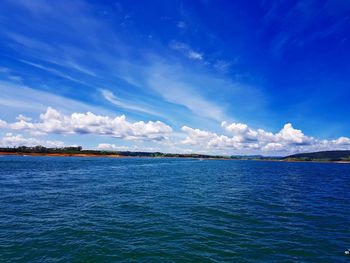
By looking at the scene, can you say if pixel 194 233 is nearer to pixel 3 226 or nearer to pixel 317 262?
pixel 317 262

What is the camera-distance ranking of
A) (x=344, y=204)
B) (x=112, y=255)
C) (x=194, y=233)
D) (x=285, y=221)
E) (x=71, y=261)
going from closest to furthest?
(x=71, y=261) → (x=112, y=255) → (x=194, y=233) → (x=285, y=221) → (x=344, y=204)

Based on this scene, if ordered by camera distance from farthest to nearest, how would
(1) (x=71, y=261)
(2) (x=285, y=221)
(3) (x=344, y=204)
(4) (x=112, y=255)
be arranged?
1. (3) (x=344, y=204)
2. (2) (x=285, y=221)
3. (4) (x=112, y=255)
4. (1) (x=71, y=261)

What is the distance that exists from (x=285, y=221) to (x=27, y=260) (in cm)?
2927

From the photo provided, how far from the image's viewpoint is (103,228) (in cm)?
2508

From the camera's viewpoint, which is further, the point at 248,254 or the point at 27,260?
the point at 248,254

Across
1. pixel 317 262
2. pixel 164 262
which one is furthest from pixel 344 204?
pixel 164 262

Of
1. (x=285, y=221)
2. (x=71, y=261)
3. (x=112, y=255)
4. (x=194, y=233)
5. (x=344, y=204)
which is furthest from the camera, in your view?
(x=344, y=204)

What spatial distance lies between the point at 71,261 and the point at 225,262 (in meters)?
12.4

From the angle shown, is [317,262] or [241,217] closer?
[317,262]

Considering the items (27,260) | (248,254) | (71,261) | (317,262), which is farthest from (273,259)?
(27,260)

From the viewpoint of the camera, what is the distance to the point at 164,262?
18.1 m

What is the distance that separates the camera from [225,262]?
18.2 m

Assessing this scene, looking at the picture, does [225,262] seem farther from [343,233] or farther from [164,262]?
[343,233]

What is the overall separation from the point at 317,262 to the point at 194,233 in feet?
37.5
